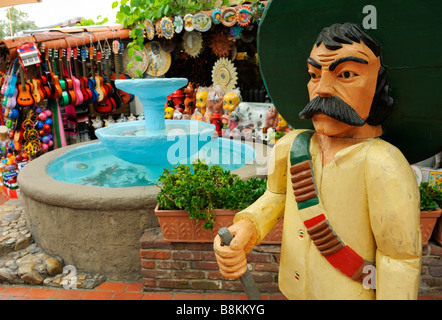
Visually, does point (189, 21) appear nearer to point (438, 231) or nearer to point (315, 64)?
point (438, 231)

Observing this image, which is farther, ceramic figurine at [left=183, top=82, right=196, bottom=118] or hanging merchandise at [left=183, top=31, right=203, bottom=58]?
ceramic figurine at [left=183, top=82, right=196, bottom=118]

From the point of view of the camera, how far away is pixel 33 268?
2.79m

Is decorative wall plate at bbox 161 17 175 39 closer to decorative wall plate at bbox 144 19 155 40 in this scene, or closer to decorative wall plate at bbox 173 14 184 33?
decorative wall plate at bbox 173 14 184 33

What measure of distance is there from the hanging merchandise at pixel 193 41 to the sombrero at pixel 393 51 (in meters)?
5.46

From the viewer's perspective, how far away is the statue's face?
3.45 ft

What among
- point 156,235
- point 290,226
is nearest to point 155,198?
point 156,235

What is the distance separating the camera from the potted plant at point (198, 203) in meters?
2.27

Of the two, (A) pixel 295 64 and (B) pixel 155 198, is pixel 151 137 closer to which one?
(B) pixel 155 198

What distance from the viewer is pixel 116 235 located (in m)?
2.68

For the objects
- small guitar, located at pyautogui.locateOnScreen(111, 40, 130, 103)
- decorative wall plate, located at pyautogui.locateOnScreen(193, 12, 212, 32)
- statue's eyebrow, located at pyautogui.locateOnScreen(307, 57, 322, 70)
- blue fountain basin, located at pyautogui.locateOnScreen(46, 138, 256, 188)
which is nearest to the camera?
statue's eyebrow, located at pyautogui.locateOnScreen(307, 57, 322, 70)

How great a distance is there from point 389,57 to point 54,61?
6247 millimetres

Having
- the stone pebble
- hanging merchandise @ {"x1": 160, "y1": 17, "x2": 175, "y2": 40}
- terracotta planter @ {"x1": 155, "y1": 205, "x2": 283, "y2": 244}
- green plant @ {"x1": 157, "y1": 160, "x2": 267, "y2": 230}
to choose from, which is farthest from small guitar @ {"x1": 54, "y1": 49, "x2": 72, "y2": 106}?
terracotta planter @ {"x1": 155, "y1": 205, "x2": 283, "y2": 244}

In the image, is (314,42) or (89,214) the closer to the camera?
(314,42)

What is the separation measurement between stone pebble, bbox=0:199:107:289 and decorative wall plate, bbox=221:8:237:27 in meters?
4.22
